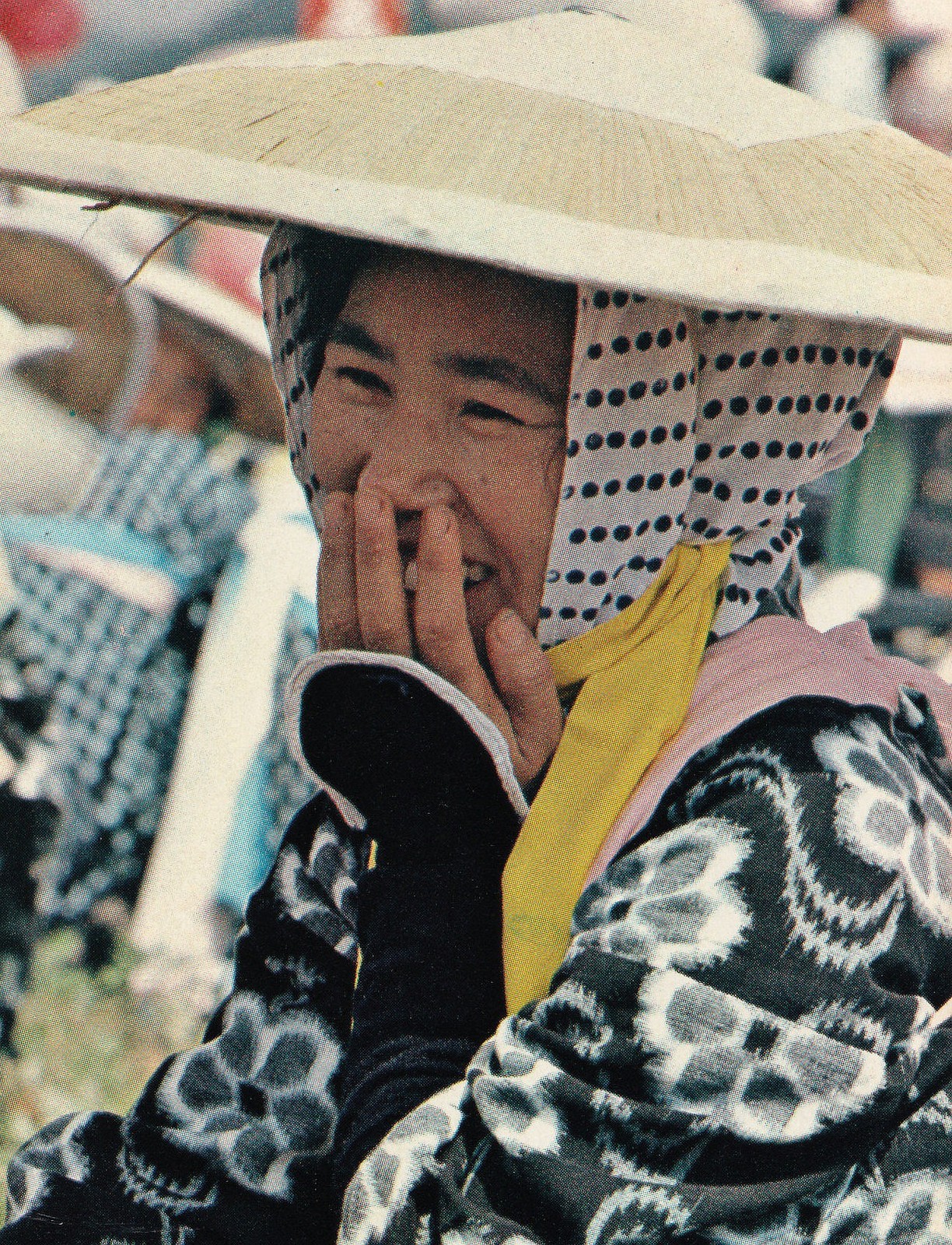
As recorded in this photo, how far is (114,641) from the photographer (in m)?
2.69

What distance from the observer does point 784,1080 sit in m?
0.99

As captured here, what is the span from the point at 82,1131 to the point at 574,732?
677 mm

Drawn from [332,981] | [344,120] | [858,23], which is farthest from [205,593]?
[858,23]

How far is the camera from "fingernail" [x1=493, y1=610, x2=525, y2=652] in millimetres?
1272

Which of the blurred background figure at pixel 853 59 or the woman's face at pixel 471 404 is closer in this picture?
the woman's face at pixel 471 404

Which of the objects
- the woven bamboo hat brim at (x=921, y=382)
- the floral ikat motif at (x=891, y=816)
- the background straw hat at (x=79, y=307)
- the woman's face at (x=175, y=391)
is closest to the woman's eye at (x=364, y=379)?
the floral ikat motif at (x=891, y=816)

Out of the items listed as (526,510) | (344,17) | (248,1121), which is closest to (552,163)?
(526,510)

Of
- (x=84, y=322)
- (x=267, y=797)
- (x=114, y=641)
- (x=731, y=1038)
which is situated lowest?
(x=267, y=797)

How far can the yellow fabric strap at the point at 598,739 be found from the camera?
46.0 inches

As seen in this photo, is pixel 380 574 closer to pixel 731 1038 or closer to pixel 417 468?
pixel 417 468

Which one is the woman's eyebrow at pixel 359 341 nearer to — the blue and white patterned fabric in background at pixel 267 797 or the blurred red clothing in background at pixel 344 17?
the blue and white patterned fabric in background at pixel 267 797

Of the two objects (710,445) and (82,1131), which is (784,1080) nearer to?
(710,445)

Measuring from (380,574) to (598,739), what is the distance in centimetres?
25

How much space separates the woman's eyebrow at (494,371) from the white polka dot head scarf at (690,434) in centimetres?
4
